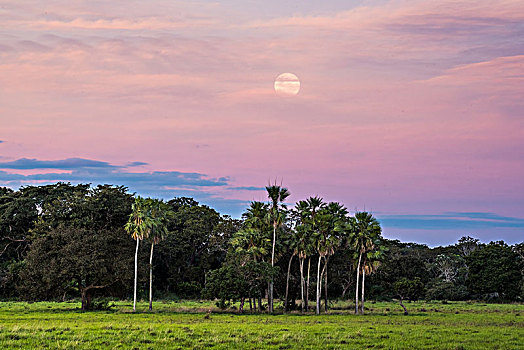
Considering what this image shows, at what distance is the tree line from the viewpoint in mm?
60031

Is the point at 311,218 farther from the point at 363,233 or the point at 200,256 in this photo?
the point at 200,256

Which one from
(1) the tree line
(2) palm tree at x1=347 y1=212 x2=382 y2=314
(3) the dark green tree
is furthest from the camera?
A: (3) the dark green tree

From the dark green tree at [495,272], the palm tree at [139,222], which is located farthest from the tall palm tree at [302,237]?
the dark green tree at [495,272]

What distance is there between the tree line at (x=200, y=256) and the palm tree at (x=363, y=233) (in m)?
0.12

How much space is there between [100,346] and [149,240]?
135 feet

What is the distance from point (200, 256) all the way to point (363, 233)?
124ft

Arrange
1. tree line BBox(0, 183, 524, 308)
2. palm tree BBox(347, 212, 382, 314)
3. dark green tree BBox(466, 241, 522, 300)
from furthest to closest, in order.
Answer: dark green tree BBox(466, 241, 522, 300) < palm tree BBox(347, 212, 382, 314) < tree line BBox(0, 183, 524, 308)

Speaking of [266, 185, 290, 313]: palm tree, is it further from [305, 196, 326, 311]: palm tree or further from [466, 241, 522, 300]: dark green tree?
[466, 241, 522, 300]: dark green tree

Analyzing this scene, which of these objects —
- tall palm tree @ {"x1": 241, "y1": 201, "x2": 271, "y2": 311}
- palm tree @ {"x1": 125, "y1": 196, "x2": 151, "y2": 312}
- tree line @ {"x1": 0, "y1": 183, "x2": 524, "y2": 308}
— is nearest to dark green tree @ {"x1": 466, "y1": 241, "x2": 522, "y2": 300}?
tree line @ {"x1": 0, "y1": 183, "x2": 524, "y2": 308}

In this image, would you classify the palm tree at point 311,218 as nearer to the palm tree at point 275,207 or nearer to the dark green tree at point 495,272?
the palm tree at point 275,207

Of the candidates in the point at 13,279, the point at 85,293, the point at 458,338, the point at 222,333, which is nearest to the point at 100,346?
the point at 222,333

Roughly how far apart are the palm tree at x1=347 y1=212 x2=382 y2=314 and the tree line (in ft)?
0.38

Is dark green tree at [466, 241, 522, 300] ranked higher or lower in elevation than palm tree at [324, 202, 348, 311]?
lower

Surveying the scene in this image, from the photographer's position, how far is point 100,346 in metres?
26.3
